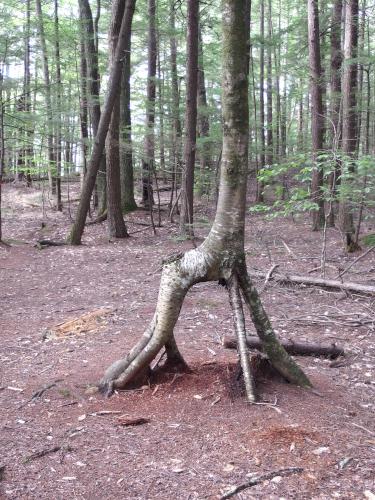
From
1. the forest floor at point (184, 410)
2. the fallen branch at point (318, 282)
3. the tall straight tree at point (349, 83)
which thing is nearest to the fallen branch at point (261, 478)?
the forest floor at point (184, 410)

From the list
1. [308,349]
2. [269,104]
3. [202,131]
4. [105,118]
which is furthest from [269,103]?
[308,349]

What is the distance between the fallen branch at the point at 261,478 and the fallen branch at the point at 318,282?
490 cm

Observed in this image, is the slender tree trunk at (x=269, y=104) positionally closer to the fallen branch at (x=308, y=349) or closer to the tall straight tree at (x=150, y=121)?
the tall straight tree at (x=150, y=121)

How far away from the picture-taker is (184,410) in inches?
154

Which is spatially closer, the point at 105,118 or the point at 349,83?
the point at 349,83

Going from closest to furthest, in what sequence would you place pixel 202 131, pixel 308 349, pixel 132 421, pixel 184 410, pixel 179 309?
pixel 132 421 → pixel 184 410 → pixel 179 309 → pixel 308 349 → pixel 202 131

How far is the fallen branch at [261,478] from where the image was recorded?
2840mm

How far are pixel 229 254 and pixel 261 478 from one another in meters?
1.85

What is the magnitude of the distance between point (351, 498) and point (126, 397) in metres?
2.14

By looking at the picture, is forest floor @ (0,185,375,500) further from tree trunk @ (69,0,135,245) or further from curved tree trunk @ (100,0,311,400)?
tree trunk @ (69,0,135,245)

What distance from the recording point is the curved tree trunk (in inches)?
155

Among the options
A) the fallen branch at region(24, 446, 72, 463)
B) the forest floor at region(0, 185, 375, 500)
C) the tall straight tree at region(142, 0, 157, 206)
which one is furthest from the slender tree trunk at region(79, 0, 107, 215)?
the fallen branch at region(24, 446, 72, 463)

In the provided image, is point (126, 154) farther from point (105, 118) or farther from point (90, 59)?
point (105, 118)

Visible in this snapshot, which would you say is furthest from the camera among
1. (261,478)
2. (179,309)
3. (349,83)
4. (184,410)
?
(349,83)
